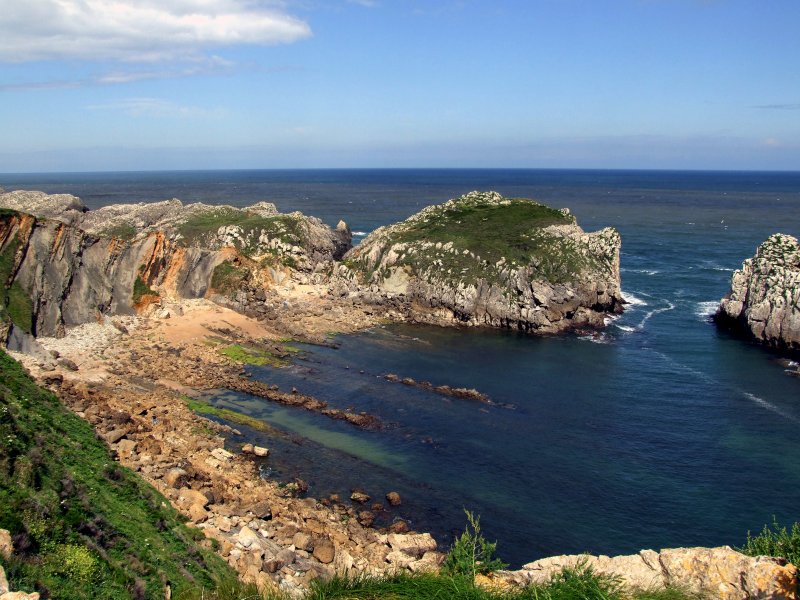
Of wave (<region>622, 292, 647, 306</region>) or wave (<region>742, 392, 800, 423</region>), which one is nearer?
wave (<region>742, 392, 800, 423</region>)

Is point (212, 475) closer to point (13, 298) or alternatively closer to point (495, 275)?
point (13, 298)

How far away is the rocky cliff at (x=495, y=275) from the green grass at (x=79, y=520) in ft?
159

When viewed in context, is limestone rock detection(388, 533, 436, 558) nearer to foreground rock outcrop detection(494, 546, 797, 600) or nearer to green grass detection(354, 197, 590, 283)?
foreground rock outcrop detection(494, 546, 797, 600)

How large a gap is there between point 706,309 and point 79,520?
75016mm

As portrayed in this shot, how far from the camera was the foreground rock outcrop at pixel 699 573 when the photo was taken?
17.0 m

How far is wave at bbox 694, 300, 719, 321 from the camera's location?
244 ft

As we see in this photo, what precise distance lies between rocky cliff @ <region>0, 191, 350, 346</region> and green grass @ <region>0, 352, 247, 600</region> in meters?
26.6

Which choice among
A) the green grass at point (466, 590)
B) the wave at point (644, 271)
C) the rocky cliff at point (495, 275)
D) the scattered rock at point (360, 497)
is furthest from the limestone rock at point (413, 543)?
the wave at point (644, 271)

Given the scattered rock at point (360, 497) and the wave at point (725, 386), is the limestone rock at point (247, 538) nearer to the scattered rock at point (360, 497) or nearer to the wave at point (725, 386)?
the scattered rock at point (360, 497)

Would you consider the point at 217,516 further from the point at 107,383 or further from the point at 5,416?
the point at 107,383

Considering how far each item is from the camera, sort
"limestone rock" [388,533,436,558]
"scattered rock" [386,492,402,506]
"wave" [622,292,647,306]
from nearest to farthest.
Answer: "limestone rock" [388,533,436,558] < "scattered rock" [386,492,402,506] < "wave" [622,292,647,306]

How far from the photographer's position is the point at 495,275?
74.8 meters

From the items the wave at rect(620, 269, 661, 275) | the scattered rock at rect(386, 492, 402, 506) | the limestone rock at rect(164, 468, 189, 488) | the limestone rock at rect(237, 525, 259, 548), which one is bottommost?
the scattered rock at rect(386, 492, 402, 506)

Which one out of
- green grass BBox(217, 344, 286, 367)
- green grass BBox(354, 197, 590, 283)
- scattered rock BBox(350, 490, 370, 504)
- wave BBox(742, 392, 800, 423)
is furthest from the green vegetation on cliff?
wave BBox(742, 392, 800, 423)
